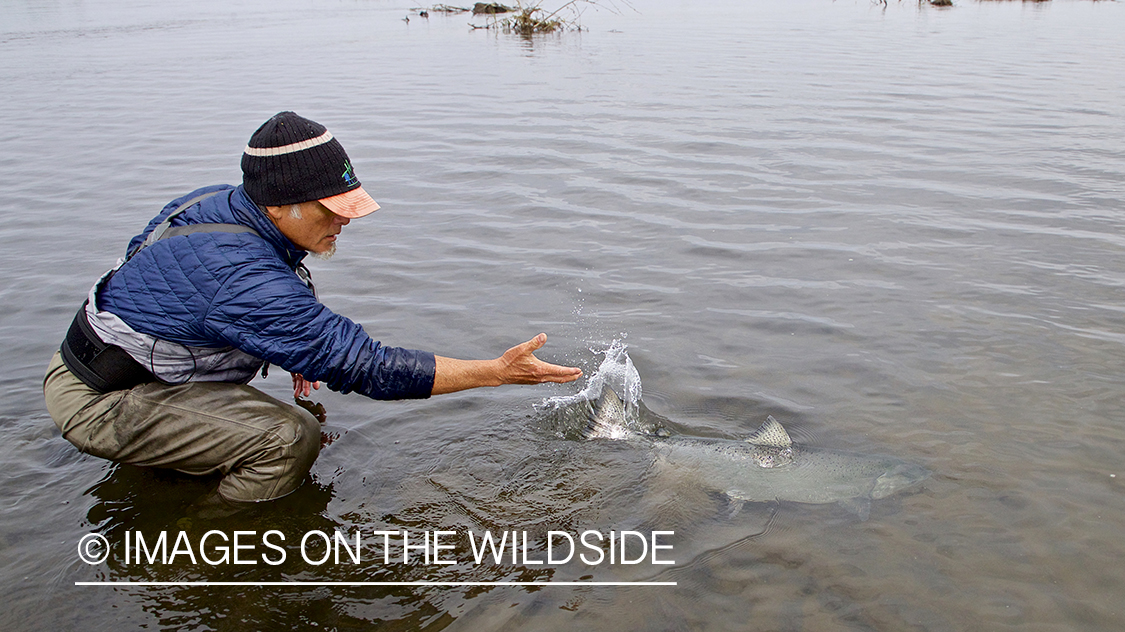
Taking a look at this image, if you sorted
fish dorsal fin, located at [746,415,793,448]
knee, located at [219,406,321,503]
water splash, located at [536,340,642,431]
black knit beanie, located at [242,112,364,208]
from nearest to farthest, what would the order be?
black knit beanie, located at [242,112,364,208] → knee, located at [219,406,321,503] → fish dorsal fin, located at [746,415,793,448] → water splash, located at [536,340,642,431]

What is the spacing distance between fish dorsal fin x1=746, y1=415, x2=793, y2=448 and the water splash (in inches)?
28.7

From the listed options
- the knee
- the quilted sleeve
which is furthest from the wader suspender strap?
the knee

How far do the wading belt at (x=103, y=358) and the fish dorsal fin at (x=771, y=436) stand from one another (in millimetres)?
3111

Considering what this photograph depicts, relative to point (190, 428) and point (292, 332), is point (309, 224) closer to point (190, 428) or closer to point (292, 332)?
point (292, 332)

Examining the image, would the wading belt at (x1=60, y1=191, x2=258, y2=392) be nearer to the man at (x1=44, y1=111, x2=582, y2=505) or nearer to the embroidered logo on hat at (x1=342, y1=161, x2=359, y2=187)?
the man at (x1=44, y1=111, x2=582, y2=505)

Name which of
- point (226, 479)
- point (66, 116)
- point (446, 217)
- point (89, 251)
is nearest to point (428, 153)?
point (446, 217)

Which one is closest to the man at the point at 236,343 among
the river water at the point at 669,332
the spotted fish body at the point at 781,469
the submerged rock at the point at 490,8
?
the river water at the point at 669,332

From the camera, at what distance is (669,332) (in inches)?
262

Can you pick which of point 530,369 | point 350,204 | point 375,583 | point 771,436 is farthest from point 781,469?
point 350,204

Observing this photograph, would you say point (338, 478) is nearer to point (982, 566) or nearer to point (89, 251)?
point (982, 566)

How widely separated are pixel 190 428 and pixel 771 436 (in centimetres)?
326

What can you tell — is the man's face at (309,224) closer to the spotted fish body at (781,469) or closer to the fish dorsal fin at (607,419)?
the fish dorsal fin at (607,419)

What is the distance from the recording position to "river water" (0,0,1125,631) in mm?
3885

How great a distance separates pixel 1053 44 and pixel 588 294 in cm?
2063
